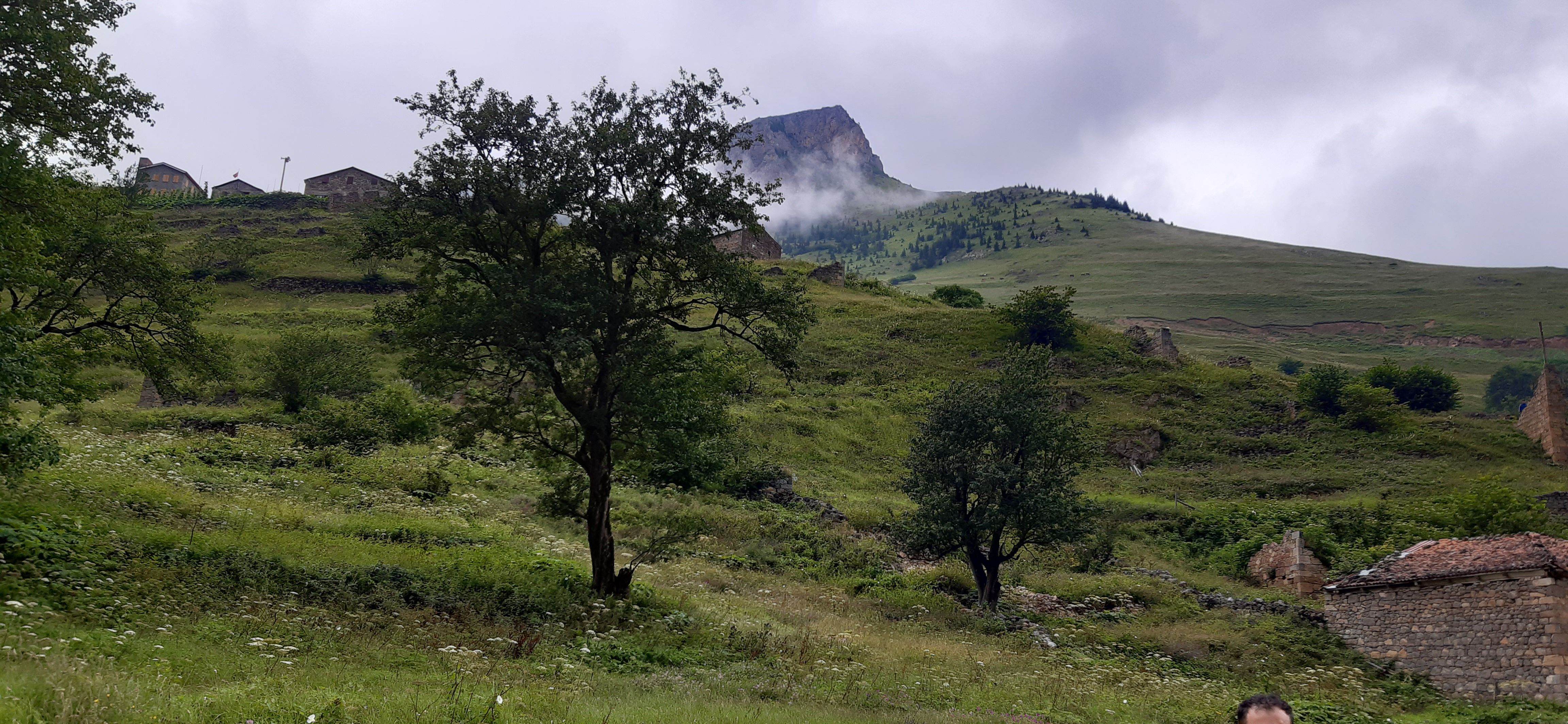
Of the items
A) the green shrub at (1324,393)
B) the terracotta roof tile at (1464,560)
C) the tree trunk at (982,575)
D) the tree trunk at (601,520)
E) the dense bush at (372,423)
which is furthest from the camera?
the green shrub at (1324,393)

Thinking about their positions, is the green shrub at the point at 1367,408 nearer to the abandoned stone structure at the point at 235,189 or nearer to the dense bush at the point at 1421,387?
the dense bush at the point at 1421,387

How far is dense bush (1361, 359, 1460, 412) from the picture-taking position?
48688mm

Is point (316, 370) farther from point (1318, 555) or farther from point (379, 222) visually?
point (1318, 555)

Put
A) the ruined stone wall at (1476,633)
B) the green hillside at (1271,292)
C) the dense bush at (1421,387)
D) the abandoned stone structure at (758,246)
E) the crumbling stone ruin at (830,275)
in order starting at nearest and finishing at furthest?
the ruined stone wall at (1476,633)
the dense bush at (1421,387)
the abandoned stone structure at (758,246)
the crumbling stone ruin at (830,275)
the green hillside at (1271,292)

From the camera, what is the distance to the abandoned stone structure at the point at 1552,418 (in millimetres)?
37906

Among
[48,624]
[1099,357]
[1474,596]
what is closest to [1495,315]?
[1099,357]

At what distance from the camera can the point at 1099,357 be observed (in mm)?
54281

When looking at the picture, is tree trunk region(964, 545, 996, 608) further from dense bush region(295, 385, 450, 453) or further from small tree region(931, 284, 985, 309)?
small tree region(931, 284, 985, 309)

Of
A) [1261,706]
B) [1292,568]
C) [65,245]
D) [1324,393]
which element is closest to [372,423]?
[65,245]

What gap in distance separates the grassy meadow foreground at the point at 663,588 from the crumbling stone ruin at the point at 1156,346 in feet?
49.8

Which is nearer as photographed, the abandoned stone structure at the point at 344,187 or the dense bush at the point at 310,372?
the dense bush at the point at 310,372

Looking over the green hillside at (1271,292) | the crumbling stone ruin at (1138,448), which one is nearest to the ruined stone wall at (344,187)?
the green hillside at (1271,292)

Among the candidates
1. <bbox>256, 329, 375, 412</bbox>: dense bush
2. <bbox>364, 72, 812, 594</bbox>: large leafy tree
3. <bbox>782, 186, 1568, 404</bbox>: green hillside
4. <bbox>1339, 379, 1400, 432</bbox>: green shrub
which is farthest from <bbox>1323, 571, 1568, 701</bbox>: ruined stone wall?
<bbox>782, 186, 1568, 404</bbox>: green hillside

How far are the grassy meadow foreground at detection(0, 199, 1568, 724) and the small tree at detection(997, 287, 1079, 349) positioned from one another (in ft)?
50.5
